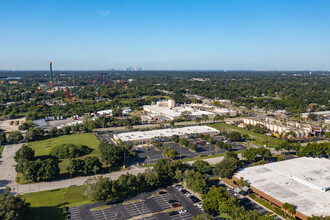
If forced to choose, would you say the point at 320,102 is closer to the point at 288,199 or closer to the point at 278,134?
the point at 278,134

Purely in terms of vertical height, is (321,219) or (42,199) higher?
(321,219)

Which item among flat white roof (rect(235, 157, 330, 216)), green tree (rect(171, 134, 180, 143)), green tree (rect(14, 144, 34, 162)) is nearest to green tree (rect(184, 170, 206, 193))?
flat white roof (rect(235, 157, 330, 216))

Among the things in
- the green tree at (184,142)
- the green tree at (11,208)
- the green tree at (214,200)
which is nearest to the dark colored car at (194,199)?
the green tree at (214,200)

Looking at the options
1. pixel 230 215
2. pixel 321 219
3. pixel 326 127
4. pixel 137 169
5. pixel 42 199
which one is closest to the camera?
pixel 321 219

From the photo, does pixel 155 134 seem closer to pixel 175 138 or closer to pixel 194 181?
pixel 175 138

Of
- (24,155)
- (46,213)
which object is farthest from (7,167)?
(46,213)

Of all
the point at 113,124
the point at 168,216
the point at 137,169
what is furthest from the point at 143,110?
the point at 168,216
